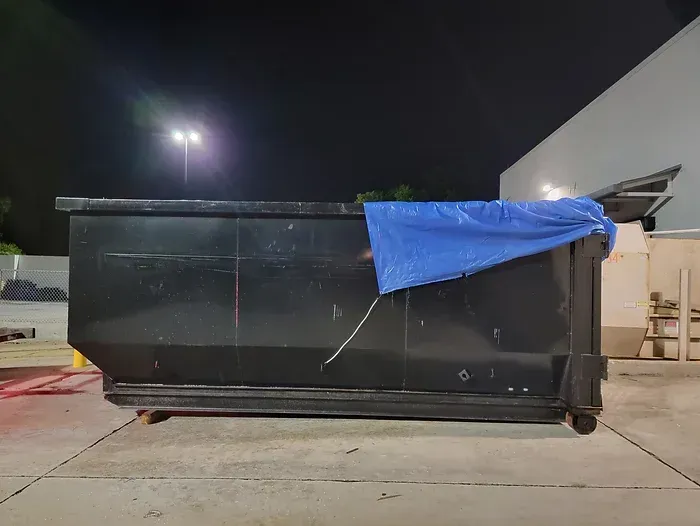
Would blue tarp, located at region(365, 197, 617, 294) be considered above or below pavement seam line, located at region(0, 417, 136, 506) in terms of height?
above

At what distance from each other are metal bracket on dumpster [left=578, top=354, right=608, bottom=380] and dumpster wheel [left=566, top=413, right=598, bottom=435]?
0.44 meters

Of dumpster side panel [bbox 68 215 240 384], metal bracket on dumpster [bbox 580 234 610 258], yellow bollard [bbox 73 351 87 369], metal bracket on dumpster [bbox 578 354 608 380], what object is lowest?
yellow bollard [bbox 73 351 87 369]

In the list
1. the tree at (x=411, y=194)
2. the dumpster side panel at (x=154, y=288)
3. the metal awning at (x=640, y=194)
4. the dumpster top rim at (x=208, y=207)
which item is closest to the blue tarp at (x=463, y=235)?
the dumpster top rim at (x=208, y=207)

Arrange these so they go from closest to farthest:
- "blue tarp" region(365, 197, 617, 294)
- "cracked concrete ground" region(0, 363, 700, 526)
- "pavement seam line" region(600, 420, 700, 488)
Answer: "cracked concrete ground" region(0, 363, 700, 526)
"pavement seam line" region(600, 420, 700, 488)
"blue tarp" region(365, 197, 617, 294)

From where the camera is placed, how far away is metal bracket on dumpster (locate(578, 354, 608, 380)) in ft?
16.1

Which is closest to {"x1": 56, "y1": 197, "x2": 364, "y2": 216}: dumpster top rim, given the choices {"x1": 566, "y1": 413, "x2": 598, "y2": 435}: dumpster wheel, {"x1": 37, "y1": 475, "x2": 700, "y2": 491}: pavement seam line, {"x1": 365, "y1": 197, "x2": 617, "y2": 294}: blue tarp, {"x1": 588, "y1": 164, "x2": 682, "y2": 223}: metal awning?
{"x1": 365, "y1": 197, "x2": 617, "y2": 294}: blue tarp

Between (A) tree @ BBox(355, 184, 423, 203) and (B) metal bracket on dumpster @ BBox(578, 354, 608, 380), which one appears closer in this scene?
(B) metal bracket on dumpster @ BBox(578, 354, 608, 380)

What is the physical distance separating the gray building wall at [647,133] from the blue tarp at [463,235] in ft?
32.4

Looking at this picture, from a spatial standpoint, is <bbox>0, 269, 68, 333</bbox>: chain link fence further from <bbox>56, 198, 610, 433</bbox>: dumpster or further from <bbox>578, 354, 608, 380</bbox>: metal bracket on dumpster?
<bbox>578, 354, 608, 380</bbox>: metal bracket on dumpster

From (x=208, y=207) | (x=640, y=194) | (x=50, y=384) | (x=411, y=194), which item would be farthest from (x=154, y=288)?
(x=411, y=194)

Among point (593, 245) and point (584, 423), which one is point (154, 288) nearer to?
point (593, 245)

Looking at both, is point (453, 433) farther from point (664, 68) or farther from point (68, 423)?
point (664, 68)

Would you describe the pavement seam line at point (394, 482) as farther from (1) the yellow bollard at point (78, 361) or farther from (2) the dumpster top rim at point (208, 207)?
A: (1) the yellow bollard at point (78, 361)

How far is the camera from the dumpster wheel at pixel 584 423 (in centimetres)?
509
